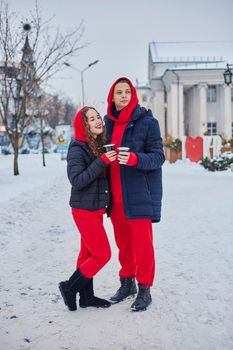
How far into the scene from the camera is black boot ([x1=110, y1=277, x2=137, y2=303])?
3982mm

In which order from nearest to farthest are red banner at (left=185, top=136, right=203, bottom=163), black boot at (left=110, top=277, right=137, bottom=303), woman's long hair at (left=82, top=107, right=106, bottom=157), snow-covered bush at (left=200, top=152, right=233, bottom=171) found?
1. woman's long hair at (left=82, top=107, right=106, bottom=157)
2. black boot at (left=110, top=277, right=137, bottom=303)
3. snow-covered bush at (left=200, top=152, right=233, bottom=171)
4. red banner at (left=185, top=136, right=203, bottom=163)

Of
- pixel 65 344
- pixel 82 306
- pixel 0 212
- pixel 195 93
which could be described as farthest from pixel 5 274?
pixel 195 93

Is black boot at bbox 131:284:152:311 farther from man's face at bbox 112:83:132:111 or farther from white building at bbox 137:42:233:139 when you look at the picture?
white building at bbox 137:42:233:139

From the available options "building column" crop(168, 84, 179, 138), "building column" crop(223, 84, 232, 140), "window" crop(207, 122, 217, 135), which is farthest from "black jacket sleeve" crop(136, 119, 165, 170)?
"window" crop(207, 122, 217, 135)

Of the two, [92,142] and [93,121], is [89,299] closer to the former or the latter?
[92,142]

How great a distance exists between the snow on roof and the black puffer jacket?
45.8 m

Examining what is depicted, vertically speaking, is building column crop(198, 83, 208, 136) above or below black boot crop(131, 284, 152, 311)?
above

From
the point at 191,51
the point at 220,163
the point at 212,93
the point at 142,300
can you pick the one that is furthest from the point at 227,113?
the point at 142,300

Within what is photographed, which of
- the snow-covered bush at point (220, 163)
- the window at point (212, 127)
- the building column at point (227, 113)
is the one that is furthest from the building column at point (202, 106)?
the snow-covered bush at point (220, 163)

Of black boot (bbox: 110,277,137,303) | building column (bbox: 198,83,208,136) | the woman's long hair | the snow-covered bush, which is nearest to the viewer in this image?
the woman's long hair

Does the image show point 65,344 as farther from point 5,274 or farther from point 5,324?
point 5,274

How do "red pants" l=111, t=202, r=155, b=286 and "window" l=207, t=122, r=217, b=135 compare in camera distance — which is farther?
"window" l=207, t=122, r=217, b=135

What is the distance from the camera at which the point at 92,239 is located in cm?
361

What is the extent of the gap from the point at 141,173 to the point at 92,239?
686 millimetres
